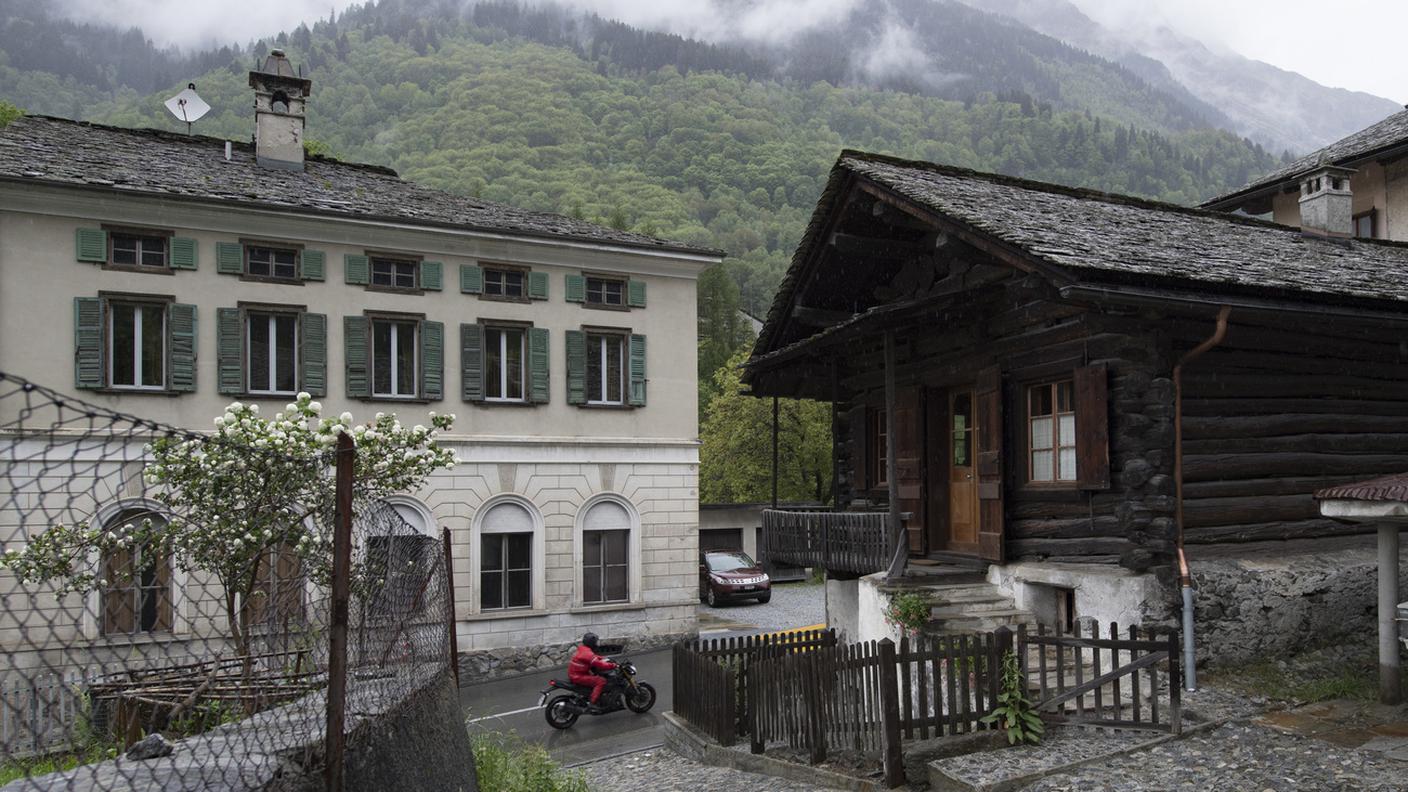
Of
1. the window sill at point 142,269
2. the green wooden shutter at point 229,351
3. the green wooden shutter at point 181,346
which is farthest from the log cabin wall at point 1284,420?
the window sill at point 142,269

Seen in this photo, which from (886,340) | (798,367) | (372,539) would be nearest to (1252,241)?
(886,340)

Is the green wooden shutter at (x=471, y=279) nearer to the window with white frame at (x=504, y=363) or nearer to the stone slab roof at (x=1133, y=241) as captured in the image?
the window with white frame at (x=504, y=363)

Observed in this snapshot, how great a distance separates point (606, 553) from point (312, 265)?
8.49 m

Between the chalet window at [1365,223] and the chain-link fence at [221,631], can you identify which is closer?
the chain-link fence at [221,631]

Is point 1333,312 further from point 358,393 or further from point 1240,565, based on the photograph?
point 358,393

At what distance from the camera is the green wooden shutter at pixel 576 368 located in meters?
23.0

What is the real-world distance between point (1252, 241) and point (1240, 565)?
5217mm

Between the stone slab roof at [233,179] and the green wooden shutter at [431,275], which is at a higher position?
the stone slab roof at [233,179]

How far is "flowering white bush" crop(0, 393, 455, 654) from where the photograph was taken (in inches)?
219

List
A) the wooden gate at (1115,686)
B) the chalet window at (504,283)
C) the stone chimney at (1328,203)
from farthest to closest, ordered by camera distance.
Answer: the chalet window at (504,283), the stone chimney at (1328,203), the wooden gate at (1115,686)

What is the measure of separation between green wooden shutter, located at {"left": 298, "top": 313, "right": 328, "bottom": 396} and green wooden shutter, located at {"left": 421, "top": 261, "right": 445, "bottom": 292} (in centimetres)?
213

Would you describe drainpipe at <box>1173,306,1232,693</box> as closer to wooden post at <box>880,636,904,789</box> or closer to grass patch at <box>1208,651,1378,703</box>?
grass patch at <box>1208,651,1378,703</box>

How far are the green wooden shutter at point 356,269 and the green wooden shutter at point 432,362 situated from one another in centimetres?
142

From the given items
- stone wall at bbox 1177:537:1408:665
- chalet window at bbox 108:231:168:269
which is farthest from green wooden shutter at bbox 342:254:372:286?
stone wall at bbox 1177:537:1408:665
